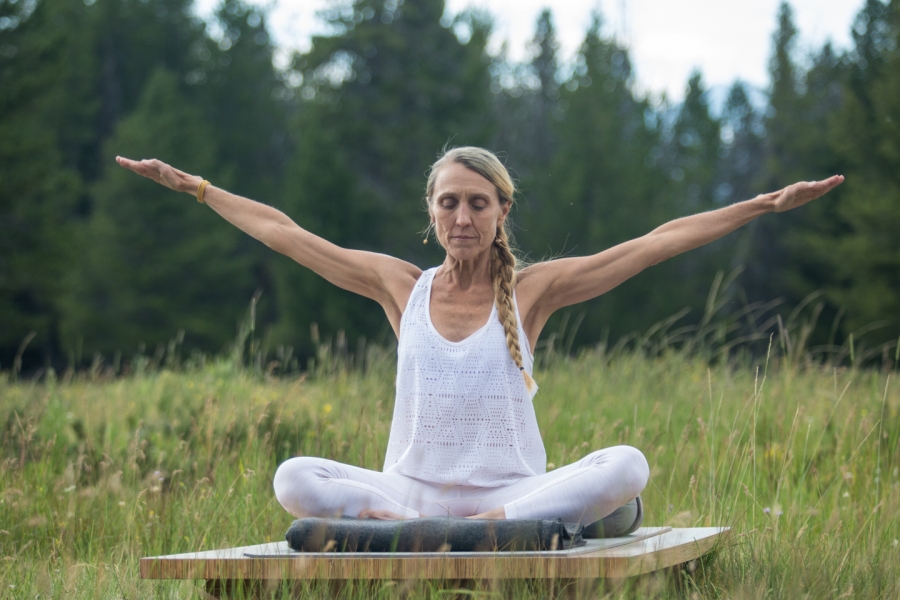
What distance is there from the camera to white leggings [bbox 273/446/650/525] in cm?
291

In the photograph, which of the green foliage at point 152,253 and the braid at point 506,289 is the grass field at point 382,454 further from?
the green foliage at point 152,253

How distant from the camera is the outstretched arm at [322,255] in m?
3.51

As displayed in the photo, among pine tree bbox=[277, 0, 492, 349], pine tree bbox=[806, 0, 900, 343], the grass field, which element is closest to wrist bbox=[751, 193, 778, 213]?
the grass field

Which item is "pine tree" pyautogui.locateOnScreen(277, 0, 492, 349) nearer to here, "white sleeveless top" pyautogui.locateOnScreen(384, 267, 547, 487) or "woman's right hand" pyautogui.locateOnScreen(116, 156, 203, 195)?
"woman's right hand" pyautogui.locateOnScreen(116, 156, 203, 195)

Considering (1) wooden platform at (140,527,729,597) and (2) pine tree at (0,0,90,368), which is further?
(2) pine tree at (0,0,90,368)

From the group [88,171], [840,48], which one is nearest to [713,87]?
[840,48]

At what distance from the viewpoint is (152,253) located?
2911 centimetres

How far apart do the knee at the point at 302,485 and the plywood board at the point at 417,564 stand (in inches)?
13.4

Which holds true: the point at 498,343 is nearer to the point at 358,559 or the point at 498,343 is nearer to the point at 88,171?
the point at 358,559

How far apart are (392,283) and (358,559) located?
48.9 inches

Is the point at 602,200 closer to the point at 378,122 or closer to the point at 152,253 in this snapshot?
the point at 378,122

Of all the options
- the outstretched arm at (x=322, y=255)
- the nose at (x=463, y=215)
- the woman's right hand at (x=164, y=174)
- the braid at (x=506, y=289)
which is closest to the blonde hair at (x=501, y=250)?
the braid at (x=506, y=289)

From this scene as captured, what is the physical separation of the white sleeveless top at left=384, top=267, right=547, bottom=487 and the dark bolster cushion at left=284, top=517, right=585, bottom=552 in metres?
0.48

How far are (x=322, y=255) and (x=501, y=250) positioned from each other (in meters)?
0.64
